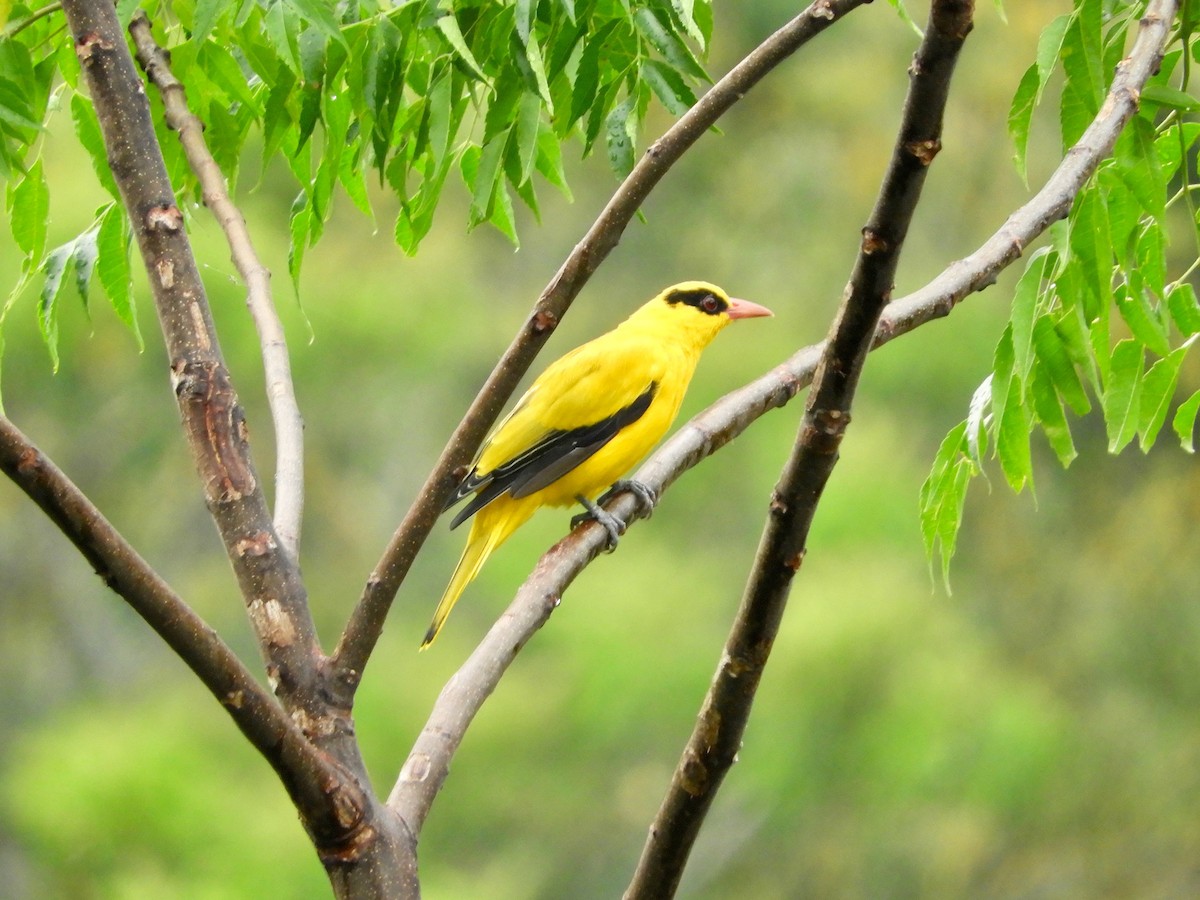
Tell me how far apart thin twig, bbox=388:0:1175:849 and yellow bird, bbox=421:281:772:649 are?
1.04 metres

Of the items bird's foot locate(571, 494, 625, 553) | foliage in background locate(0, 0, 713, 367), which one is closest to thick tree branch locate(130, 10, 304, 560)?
foliage in background locate(0, 0, 713, 367)

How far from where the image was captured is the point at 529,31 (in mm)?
2039

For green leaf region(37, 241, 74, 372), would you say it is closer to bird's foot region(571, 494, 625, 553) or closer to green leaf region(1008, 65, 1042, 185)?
bird's foot region(571, 494, 625, 553)

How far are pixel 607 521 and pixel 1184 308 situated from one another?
120 cm

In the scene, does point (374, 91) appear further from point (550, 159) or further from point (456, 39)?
point (550, 159)

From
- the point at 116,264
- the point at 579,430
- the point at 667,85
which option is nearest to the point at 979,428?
the point at 667,85

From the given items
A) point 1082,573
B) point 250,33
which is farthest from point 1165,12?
point 1082,573

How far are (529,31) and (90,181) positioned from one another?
10.4 metres

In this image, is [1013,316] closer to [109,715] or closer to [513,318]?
[109,715]

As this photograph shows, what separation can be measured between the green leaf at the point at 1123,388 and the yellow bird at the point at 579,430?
1.83 m

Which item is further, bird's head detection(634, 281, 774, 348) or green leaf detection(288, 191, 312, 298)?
bird's head detection(634, 281, 774, 348)

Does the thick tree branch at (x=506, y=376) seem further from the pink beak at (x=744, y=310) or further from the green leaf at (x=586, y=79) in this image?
the pink beak at (x=744, y=310)

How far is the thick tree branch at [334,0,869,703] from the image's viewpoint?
6.62 ft

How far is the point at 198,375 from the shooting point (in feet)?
6.57
